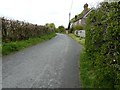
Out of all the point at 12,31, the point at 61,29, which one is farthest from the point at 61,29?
the point at 12,31

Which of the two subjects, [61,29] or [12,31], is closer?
[12,31]

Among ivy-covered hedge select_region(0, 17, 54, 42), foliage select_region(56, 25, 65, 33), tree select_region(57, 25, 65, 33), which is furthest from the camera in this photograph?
tree select_region(57, 25, 65, 33)

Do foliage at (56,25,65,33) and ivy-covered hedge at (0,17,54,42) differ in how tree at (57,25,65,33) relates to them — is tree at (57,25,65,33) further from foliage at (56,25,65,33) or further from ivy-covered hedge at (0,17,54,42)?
ivy-covered hedge at (0,17,54,42)

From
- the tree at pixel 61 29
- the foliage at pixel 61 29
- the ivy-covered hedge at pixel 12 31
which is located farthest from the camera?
the tree at pixel 61 29

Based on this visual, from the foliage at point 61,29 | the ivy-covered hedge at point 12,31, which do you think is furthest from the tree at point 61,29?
the ivy-covered hedge at point 12,31

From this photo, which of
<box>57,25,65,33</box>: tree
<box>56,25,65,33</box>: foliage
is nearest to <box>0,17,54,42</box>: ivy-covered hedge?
<box>56,25,65,33</box>: foliage

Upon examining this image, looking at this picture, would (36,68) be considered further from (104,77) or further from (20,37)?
(20,37)

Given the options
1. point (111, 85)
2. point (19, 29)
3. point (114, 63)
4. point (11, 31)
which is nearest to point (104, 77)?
point (111, 85)

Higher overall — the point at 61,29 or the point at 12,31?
the point at 12,31

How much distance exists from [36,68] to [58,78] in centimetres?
175

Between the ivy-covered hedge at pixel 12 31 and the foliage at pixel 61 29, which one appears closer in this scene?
the ivy-covered hedge at pixel 12 31

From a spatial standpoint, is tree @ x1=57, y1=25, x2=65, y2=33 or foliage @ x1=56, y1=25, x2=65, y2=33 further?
tree @ x1=57, y1=25, x2=65, y2=33

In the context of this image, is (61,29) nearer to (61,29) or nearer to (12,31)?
(61,29)

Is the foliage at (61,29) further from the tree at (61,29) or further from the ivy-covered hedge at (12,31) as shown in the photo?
the ivy-covered hedge at (12,31)
